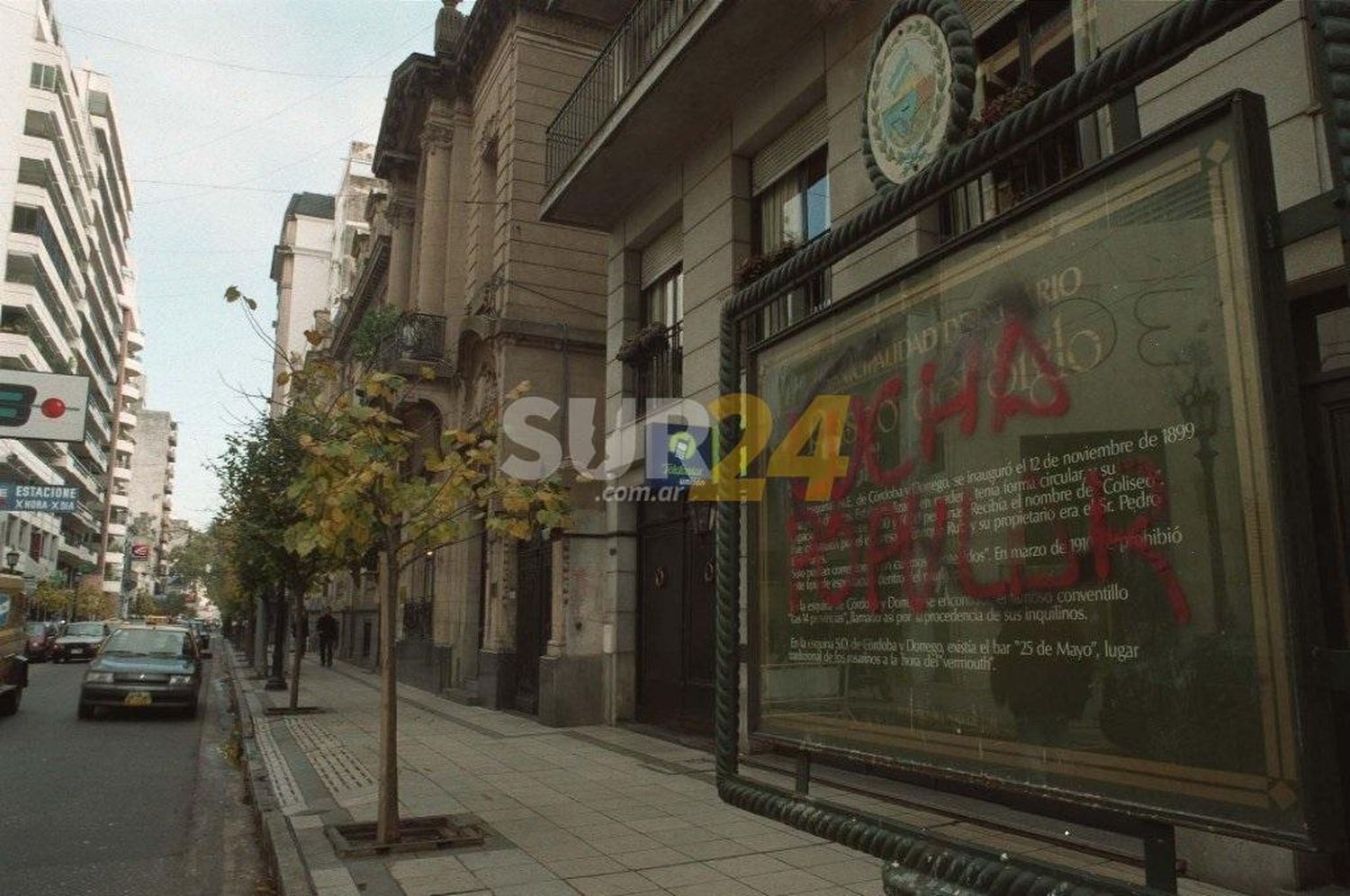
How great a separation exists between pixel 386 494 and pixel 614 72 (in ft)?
31.9

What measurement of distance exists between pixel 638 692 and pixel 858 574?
38.3ft

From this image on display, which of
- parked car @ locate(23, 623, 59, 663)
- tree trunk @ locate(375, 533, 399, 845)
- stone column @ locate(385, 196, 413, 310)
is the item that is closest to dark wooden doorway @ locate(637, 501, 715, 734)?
tree trunk @ locate(375, 533, 399, 845)

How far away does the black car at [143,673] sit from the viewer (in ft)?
55.4

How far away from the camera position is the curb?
6379 millimetres

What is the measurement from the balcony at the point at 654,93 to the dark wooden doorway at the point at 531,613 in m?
5.74

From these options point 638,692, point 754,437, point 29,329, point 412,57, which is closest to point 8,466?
point 29,329

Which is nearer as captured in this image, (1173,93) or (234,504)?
(1173,93)

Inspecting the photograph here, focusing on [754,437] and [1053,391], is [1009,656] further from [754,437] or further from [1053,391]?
[754,437]

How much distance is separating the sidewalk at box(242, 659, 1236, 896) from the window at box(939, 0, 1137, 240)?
4.71 metres

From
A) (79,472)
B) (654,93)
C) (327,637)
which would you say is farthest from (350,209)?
(654,93)

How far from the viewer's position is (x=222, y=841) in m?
8.59

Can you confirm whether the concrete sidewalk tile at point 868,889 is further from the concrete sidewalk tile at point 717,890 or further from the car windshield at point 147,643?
the car windshield at point 147,643

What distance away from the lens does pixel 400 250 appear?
1230 inches

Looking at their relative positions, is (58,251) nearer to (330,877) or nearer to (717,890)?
(330,877)
